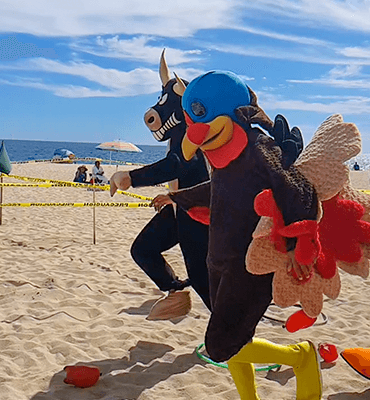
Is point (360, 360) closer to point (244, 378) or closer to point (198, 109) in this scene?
point (244, 378)

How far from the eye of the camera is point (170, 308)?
4.43 m

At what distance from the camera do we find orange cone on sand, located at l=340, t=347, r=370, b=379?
3371mm

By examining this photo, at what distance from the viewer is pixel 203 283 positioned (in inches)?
138

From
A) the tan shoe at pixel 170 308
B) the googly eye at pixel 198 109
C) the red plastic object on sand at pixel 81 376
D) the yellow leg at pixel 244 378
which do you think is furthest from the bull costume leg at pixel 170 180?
the googly eye at pixel 198 109

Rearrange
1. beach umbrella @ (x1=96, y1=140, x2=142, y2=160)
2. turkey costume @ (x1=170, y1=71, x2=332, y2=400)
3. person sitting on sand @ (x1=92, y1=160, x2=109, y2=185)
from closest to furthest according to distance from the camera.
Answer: turkey costume @ (x1=170, y1=71, x2=332, y2=400), person sitting on sand @ (x1=92, y1=160, x2=109, y2=185), beach umbrella @ (x1=96, y1=140, x2=142, y2=160)

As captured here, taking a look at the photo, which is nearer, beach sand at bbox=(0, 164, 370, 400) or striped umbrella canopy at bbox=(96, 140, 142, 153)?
beach sand at bbox=(0, 164, 370, 400)

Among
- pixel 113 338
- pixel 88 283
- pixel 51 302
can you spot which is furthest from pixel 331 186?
pixel 88 283

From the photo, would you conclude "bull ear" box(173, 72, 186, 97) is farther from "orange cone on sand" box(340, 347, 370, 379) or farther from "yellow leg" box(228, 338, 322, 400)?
"orange cone on sand" box(340, 347, 370, 379)

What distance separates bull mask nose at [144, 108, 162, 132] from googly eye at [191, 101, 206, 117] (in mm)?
1230

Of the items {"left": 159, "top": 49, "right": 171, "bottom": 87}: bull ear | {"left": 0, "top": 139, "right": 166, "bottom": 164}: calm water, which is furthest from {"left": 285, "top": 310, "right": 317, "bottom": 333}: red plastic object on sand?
{"left": 0, "top": 139, "right": 166, "bottom": 164}: calm water

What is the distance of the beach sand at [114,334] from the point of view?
3.42 metres

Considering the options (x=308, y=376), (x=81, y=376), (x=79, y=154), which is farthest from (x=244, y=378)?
(x=79, y=154)

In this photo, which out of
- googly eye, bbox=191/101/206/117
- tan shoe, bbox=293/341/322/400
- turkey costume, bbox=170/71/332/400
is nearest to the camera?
turkey costume, bbox=170/71/332/400

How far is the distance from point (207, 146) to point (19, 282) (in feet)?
12.3
